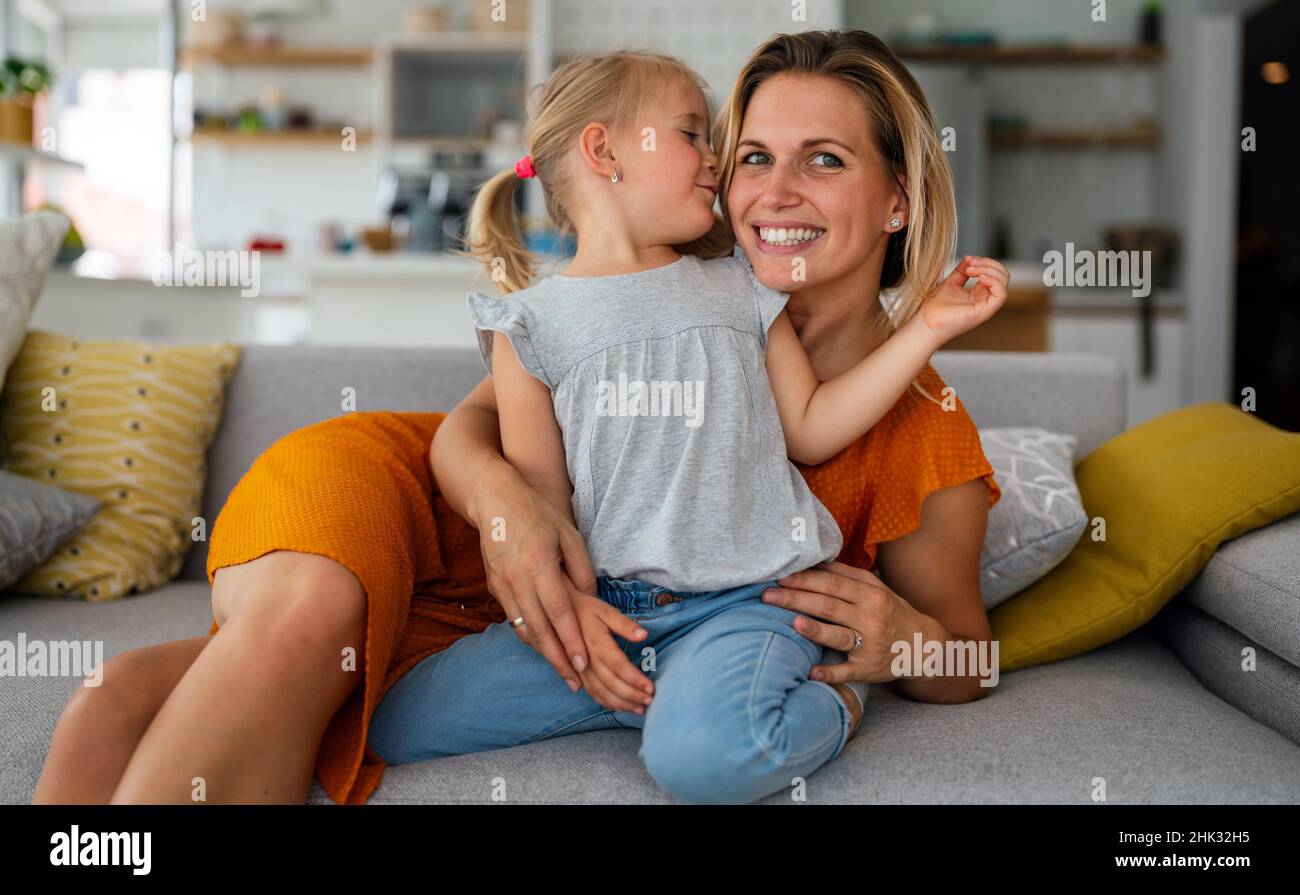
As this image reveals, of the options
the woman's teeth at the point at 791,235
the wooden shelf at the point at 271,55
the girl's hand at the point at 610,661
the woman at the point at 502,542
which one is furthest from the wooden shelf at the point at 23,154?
the wooden shelf at the point at 271,55

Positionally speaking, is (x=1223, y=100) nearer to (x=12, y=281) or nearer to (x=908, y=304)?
(x=908, y=304)

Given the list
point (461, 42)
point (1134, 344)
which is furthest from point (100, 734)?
point (461, 42)

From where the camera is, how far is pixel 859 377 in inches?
49.4

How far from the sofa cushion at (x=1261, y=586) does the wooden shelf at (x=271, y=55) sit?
5904 mm

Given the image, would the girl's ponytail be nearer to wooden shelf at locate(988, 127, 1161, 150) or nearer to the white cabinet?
the white cabinet

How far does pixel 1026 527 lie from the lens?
1.44m

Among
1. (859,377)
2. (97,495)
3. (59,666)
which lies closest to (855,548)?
(859,377)

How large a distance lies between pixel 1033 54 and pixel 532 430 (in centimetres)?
535

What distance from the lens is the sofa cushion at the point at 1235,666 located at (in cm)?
127

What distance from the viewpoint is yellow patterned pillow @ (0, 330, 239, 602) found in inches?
66.6

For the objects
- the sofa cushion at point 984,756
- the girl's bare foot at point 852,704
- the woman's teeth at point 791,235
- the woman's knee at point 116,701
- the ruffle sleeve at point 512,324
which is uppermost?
the woman's teeth at point 791,235

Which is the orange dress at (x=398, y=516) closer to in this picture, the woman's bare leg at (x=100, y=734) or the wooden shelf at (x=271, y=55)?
the woman's bare leg at (x=100, y=734)

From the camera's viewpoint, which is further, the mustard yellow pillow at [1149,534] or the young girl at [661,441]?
the mustard yellow pillow at [1149,534]

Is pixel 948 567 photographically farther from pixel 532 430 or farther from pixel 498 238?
pixel 498 238
